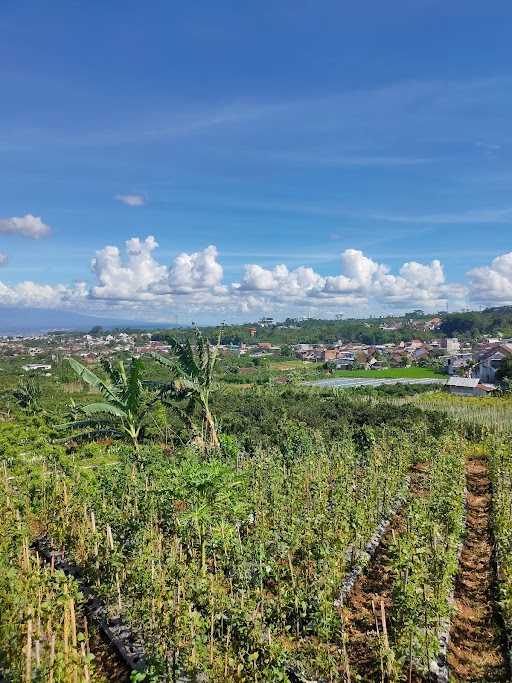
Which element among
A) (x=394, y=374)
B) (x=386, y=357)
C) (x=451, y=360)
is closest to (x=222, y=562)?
(x=394, y=374)

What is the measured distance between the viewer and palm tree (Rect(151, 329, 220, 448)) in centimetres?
1171

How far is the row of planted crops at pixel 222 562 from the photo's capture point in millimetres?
4562

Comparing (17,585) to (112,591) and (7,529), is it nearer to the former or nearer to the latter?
(112,591)

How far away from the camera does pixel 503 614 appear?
225 inches

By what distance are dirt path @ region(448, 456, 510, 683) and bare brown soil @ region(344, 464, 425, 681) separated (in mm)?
→ 826

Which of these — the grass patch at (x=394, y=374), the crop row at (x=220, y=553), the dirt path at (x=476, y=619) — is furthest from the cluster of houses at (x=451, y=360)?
the crop row at (x=220, y=553)

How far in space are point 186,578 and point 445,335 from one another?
117532 millimetres

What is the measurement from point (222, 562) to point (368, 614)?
203 centimetres

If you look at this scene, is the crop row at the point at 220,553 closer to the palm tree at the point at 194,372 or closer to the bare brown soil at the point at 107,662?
the bare brown soil at the point at 107,662

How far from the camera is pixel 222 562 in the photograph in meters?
6.21

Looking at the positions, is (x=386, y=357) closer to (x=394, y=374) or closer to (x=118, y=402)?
(x=394, y=374)

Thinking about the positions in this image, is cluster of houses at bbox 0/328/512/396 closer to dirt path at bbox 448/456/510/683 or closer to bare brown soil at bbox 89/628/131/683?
dirt path at bbox 448/456/510/683

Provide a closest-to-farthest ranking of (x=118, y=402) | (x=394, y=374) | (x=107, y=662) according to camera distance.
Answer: (x=107, y=662), (x=118, y=402), (x=394, y=374)

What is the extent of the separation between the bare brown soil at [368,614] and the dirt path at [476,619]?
826 mm
